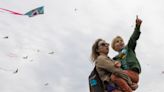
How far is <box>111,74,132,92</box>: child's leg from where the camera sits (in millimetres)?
7172

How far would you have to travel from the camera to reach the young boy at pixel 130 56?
7.32 metres

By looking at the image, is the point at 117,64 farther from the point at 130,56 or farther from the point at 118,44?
the point at 118,44

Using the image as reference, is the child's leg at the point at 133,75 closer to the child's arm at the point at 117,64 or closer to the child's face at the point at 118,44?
the child's arm at the point at 117,64

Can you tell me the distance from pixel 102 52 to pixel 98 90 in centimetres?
80

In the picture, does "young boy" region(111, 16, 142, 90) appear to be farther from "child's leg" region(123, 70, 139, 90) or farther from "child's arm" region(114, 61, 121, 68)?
"child's arm" region(114, 61, 121, 68)

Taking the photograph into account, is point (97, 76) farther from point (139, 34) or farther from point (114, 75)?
point (139, 34)

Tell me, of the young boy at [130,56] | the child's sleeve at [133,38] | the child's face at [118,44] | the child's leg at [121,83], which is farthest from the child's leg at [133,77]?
the child's face at [118,44]

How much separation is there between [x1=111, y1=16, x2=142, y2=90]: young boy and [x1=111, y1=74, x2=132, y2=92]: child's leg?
0.20 m

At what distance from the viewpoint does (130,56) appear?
7.39 m

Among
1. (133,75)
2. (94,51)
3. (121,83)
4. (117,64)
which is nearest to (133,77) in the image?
(133,75)

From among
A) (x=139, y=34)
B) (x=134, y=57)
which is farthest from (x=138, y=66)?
(x=139, y=34)

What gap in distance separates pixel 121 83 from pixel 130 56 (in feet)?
1.86

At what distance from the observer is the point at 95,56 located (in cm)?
768

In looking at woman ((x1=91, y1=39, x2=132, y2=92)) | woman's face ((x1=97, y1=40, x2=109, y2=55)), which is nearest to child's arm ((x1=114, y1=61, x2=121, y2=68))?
woman ((x1=91, y1=39, x2=132, y2=92))
